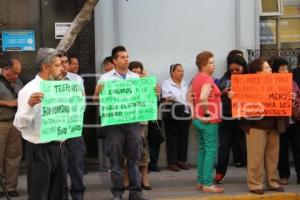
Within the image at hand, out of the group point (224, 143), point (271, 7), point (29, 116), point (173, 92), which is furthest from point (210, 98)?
point (271, 7)

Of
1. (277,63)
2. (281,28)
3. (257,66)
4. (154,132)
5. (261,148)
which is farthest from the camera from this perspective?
(281,28)

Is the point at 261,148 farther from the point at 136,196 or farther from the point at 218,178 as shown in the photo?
the point at 136,196

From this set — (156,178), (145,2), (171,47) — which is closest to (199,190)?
(156,178)

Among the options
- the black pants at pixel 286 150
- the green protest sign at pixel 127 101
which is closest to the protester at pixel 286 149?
the black pants at pixel 286 150

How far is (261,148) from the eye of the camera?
7.69m

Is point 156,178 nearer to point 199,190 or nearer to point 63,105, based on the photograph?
point 199,190

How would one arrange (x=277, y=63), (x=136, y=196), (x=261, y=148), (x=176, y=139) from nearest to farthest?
1. (x=136, y=196)
2. (x=261, y=148)
3. (x=277, y=63)
4. (x=176, y=139)

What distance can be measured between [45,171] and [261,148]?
320 cm

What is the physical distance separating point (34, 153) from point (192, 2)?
4.99 metres

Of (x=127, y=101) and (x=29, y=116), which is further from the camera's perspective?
(x=127, y=101)

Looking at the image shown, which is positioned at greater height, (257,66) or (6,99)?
(257,66)

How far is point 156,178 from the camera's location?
9.09 m

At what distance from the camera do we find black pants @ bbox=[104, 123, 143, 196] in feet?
23.9

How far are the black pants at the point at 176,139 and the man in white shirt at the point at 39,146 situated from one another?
403 cm
